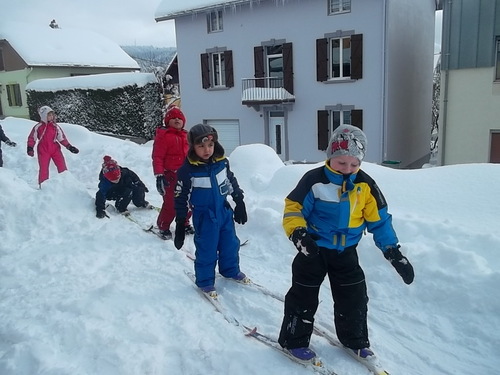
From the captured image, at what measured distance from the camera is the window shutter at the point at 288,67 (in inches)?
658

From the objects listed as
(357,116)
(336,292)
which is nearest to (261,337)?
(336,292)

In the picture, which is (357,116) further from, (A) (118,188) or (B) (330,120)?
(A) (118,188)

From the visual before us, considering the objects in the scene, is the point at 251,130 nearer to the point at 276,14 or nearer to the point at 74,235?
the point at 276,14

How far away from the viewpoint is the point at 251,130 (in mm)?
18594

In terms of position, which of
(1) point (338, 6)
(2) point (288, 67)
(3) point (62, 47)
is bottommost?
(2) point (288, 67)

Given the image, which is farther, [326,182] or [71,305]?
[71,305]

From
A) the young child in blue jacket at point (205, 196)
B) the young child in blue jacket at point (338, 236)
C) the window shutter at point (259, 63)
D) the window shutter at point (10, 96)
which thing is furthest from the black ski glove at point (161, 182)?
the window shutter at point (10, 96)

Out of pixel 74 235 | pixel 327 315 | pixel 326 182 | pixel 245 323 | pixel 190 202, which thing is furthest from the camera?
pixel 74 235

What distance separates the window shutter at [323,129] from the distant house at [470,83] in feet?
14.8

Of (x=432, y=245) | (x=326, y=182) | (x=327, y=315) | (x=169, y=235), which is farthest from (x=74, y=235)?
(x=432, y=245)

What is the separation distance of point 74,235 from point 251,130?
45.9 feet

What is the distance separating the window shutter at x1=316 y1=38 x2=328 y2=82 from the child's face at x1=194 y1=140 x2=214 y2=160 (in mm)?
13375

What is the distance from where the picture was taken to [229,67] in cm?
1845

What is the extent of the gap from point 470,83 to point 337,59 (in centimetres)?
512
